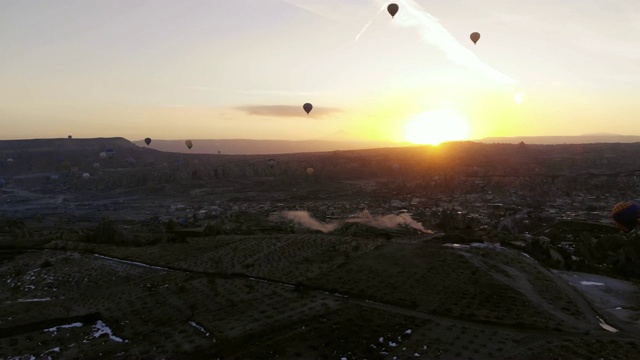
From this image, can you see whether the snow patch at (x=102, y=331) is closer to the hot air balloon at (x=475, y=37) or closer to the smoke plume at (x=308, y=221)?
the smoke plume at (x=308, y=221)

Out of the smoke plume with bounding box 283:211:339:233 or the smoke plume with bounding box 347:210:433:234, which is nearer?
the smoke plume with bounding box 283:211:339:233

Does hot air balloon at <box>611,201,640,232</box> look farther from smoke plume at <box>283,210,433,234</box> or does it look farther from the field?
smoke plume at <box>283,210,433,234</box>

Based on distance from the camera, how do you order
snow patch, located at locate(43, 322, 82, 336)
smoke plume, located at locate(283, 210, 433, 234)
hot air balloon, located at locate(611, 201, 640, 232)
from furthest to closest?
smoke plume, located at locate(283, 210, 433, 234)
hot air balloon, located at locate(611, 201, 640, 232)
snow patch, located at locate(43, 322, 82, 336)

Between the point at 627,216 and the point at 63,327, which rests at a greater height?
the point at 627,216

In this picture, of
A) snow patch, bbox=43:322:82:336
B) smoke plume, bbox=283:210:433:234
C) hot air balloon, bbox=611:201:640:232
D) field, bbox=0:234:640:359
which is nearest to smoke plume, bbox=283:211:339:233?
smoke plume, bbox=283:210:433:234

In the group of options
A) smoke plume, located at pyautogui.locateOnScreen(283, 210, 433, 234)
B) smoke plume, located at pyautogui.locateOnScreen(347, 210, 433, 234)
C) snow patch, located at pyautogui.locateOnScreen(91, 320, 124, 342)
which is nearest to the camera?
snow patch, located at pyautogui.locateOnScreen(91, 320, 124, 342)

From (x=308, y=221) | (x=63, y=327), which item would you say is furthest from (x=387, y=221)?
(x=63, y=327)

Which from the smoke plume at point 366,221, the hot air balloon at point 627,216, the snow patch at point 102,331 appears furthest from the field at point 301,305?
the smoke plume at point 366,221

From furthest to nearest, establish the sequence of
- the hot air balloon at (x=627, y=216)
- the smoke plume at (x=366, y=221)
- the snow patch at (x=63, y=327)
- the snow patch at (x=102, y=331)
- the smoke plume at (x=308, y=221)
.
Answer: the smoke plume at (x=366, y=221), the smoke plume at (x=308, y=221), the hot air balloon at (x=627, y=216), the snow patch at (x=63, y=327), the snow patch at (x=102, y=331)

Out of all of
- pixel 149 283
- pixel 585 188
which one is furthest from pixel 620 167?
pixel 149 283

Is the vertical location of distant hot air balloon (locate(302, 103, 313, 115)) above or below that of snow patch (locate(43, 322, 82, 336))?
above

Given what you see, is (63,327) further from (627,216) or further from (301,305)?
(627,216)

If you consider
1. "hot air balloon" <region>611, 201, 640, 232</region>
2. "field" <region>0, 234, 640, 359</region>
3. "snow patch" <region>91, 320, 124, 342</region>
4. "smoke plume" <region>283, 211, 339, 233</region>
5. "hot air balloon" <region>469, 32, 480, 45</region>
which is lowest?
"smoke plume" <region>283, 211, 339, 233</region>
